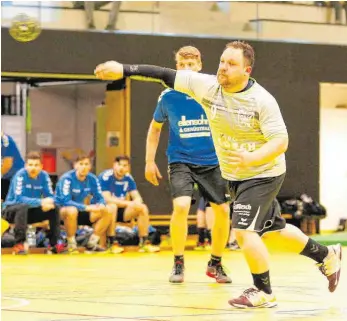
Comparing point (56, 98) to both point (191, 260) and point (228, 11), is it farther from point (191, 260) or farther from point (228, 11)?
point (191, 260)

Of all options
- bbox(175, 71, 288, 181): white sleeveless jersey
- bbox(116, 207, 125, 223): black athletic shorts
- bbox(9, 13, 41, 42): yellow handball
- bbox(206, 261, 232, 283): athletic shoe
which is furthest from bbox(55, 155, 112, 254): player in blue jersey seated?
bbox(175, 71, 288, 181): white sleeveless jersey

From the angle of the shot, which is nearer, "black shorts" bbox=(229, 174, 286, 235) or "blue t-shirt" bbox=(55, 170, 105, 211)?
"black shorts" bbox=(229, 174, 286, 235)

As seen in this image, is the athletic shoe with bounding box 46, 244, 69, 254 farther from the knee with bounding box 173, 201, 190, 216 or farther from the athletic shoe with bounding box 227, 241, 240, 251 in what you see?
the knee with bounding box 173, 201, 190, 216

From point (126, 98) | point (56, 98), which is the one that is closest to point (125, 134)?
point (126, 98)

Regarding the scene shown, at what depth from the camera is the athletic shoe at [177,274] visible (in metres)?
8.01

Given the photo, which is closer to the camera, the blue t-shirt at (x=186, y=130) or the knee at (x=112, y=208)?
the blue t-shirt at (x=186, y=130)

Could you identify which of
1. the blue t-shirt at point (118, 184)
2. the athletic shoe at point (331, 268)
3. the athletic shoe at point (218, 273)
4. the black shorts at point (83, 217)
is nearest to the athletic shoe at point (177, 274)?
the athletic shoe at point (218, 273)

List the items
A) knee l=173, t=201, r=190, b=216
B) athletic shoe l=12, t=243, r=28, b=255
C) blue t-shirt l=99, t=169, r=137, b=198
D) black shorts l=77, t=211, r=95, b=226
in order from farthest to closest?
blue t-shirt l=99, t=169, r=137, b=198
black shorts l=77, t=211, r=95, b=226
athletic shoe l=12, t=243, r=28, b=255
knee l=173, t=201, r=190, b=216

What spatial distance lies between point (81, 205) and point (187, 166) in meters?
5.71

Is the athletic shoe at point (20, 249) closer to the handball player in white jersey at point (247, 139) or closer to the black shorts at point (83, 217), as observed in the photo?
the black shorts at point (83, 217)

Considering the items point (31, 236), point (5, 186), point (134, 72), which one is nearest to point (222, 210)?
point (134, 72)

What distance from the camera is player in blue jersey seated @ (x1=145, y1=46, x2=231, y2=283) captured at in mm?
8148

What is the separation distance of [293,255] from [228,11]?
6116 mm

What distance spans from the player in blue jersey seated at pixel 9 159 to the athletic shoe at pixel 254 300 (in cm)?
864
